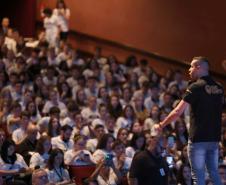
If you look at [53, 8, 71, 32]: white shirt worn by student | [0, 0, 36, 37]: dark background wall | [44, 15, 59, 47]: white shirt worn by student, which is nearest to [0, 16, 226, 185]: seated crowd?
[44, 15, 59, 47]: white shirt worn by student

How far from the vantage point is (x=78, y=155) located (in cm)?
880

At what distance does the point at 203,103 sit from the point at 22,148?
138 inches

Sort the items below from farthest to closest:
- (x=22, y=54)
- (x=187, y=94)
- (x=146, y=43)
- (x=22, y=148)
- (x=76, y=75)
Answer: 1. (x=146, y=43)
2. (x=22, y=54)
3. (x=76, y=75)
4. (x=22, y=148)
5. (x=187, y=94)

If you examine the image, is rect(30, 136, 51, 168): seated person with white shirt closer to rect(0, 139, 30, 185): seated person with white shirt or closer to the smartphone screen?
rect(0, 139, 30, 185): seated person with white shirt

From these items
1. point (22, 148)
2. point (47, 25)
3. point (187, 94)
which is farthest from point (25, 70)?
point (187, 94)

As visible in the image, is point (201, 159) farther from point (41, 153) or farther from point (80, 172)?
point (41, 153)

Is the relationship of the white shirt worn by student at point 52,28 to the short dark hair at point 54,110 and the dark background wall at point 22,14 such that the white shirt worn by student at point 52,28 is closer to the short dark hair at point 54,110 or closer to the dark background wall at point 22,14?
the dark background wall at point 22,14

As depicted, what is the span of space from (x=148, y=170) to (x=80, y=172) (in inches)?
73.1

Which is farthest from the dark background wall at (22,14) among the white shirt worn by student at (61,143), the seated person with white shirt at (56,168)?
the seated person with white shirt at (56,168)

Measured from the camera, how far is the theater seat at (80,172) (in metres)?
8.53

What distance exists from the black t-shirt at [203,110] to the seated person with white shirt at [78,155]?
288 cm

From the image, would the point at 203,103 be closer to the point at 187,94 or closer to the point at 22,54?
the point at 187,94

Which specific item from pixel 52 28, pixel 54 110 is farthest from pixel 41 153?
pixel 52 28

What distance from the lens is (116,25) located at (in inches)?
598
